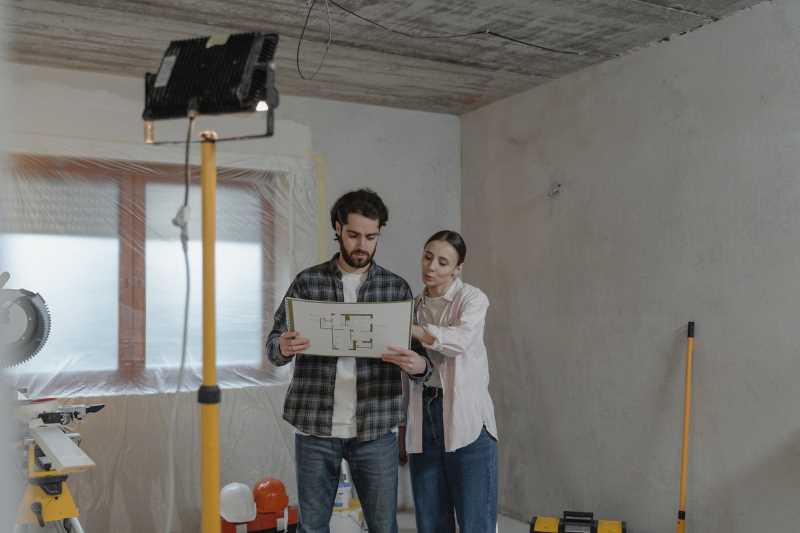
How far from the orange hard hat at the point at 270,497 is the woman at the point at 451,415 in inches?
49.3

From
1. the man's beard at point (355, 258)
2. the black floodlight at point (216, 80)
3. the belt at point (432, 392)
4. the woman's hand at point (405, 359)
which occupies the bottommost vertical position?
the belt at point (432, 392)

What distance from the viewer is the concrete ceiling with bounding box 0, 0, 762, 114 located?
2.81m

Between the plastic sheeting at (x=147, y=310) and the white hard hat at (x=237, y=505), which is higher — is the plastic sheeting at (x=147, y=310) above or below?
above

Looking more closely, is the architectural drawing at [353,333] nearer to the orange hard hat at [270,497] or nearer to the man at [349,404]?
the man at [349,404]

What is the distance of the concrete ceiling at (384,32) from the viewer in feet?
9.21

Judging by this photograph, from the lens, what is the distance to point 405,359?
2166 mm

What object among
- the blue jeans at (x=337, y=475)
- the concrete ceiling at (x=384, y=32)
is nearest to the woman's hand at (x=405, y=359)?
the blue jeans at (x=337, y=475)

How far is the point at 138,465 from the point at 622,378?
2.28 meters

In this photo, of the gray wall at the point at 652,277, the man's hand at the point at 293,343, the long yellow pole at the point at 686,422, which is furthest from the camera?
the long yellow pole at the point at 686,422

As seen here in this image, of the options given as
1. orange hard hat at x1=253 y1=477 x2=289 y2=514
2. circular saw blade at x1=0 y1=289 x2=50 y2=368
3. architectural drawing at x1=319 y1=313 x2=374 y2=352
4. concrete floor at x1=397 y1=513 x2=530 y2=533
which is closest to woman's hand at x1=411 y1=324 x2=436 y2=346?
architectural drawing at x1=319 y1=313 x2=374 y2=352

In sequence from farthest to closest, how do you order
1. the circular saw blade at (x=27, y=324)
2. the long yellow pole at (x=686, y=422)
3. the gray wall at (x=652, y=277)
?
the long yellow pole at (x=686, y=422) < the gray wall at (x=652, y=277) < the circular saw blade at (x=27, y=324)

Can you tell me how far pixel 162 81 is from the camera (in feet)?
3.75

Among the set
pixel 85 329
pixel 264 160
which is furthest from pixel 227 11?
pixel 85 329

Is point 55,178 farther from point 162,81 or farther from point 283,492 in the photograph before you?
point 162,81
